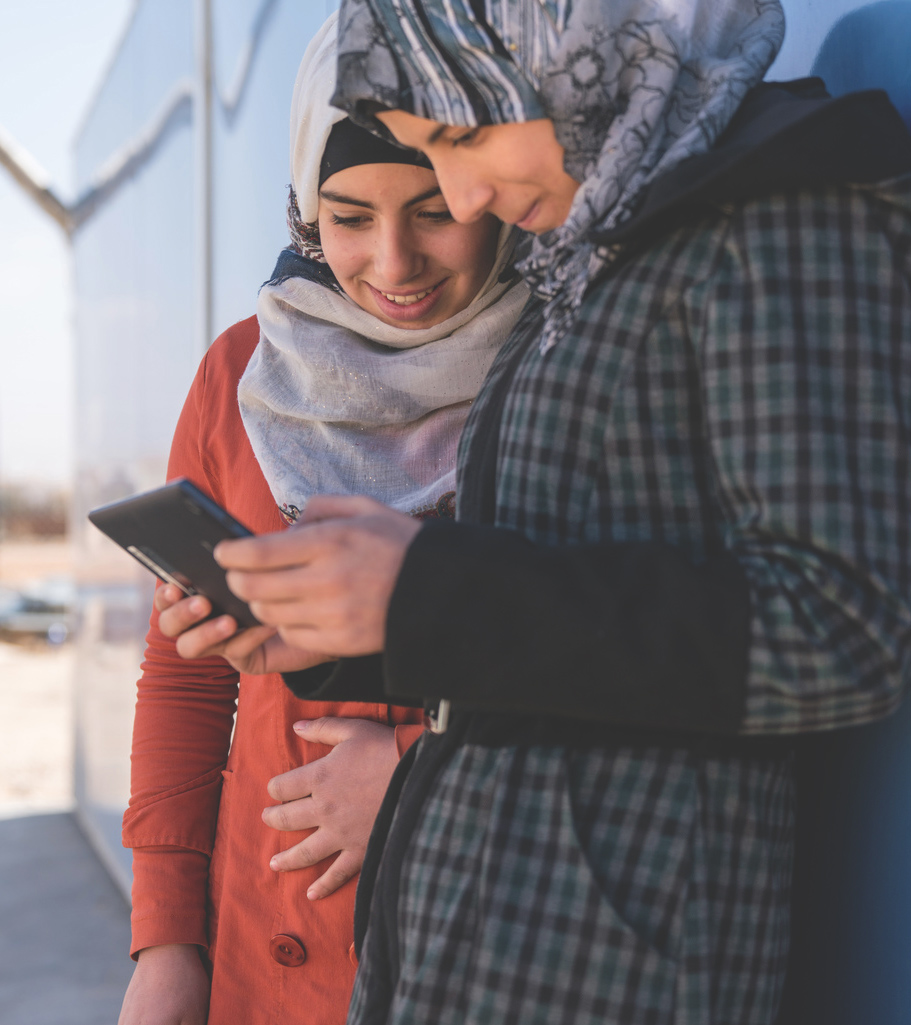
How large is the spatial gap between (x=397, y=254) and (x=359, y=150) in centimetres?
14

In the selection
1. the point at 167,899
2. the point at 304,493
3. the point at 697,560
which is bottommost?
the point at 167,899

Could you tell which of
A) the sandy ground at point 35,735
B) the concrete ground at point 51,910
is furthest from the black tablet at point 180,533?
the sandy ground at point 35,735

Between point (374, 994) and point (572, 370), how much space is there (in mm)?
531

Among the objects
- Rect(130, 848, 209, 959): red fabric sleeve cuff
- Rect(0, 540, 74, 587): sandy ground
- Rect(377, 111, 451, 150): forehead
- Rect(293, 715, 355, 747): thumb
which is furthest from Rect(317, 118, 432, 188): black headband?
Rect(0, 540, 74, 587): sandy ground

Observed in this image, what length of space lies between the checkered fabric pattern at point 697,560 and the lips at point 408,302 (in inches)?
24.1

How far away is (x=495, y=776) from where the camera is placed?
0.75 meters

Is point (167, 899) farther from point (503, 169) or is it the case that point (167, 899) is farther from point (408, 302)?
point (503, 169)

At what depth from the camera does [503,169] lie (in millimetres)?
861

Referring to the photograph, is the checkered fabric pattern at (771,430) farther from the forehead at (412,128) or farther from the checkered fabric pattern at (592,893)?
the forehead at (412,128)

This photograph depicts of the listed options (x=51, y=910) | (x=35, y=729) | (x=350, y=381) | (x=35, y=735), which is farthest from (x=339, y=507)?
(x=35, y=729)

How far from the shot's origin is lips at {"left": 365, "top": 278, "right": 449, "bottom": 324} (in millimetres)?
1367

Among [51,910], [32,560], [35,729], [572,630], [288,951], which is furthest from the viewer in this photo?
[32,560]

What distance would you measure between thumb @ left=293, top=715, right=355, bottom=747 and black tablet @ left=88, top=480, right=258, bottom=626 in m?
0.33

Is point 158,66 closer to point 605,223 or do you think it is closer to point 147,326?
point 147,326
